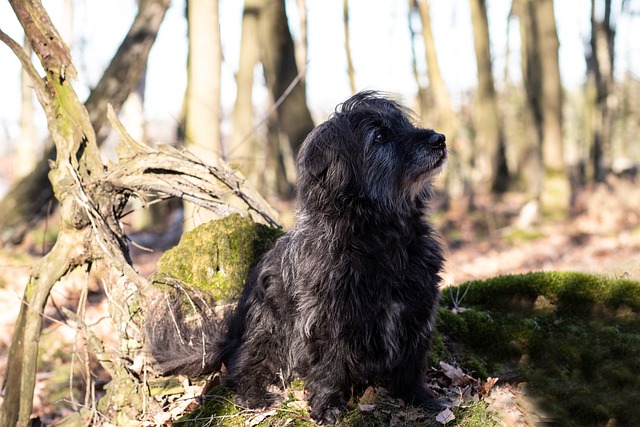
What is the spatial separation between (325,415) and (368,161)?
1641mm

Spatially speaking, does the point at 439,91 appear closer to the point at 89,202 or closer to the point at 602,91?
the point at 602,91

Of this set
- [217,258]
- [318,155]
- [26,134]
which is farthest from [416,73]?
[318,155]

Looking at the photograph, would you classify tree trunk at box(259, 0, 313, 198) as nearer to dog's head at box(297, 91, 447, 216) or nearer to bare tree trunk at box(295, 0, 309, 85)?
dog's head at box(297, 91, 447, 216)

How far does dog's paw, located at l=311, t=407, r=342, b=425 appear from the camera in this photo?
12.2 ft

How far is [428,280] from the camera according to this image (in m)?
3.79

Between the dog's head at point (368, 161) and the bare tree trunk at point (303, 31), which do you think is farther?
the bare tree trunk at point (303, 31)

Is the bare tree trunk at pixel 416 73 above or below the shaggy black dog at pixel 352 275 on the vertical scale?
above

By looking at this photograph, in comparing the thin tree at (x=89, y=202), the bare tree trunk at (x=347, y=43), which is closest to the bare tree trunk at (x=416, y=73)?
the bare tree trunk at (x=347, y=43)

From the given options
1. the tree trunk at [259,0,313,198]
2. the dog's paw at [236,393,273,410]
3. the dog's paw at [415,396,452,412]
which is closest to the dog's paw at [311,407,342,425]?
the dog's paw at [236,393,273,410]

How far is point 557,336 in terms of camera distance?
14.7ft

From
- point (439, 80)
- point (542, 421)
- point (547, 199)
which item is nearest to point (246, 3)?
point (439, 80)

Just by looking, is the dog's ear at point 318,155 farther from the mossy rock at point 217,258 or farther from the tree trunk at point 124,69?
the tree trunk at point 124,69

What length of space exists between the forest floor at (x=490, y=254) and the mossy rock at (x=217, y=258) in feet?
6.59

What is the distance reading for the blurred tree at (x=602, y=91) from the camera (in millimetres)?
20172
